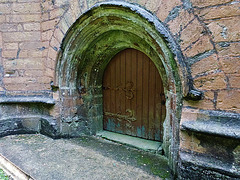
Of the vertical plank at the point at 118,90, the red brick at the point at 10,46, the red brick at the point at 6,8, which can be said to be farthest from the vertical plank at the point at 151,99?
the red brick at the point at 6,8

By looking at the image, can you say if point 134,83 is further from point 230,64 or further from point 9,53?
point 9,53

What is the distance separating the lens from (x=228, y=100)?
151cm

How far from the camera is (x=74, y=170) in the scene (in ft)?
6.71

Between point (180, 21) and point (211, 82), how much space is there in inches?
26.1

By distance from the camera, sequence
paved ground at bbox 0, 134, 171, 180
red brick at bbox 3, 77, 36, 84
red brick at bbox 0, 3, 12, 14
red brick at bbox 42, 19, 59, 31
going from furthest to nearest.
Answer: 1. red brick at bbox 3, 77, 36, 84
2. red brick at bbox 0, 3, 12, 14
3. red brick at bbox 42, 19, 59, 31
4. paved ground at bbox 0, 134, 171, 180

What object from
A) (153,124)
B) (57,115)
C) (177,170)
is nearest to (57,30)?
(57,115)

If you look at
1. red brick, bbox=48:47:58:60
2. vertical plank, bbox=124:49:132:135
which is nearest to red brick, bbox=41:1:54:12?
red brick, bbox=48:47:58:60

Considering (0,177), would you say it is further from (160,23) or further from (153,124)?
(160,23)

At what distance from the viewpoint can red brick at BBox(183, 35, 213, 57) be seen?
1.55m

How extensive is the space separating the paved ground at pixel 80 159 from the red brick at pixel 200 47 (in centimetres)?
137

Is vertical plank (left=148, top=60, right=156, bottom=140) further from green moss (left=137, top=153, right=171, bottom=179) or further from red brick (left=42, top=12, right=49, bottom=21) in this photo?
red brick (left=42, top=12, right=49, bottom=21)

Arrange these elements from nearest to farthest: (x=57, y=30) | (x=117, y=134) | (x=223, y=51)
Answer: (x=223, y=51) → (x=57, y=30) → (x=117, y=134)

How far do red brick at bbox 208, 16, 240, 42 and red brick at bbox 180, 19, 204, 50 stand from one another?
94 millimetres

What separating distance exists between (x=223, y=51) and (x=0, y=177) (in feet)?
9.61
